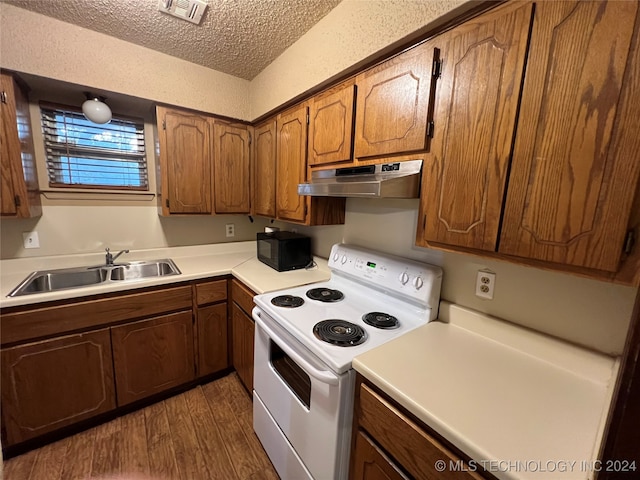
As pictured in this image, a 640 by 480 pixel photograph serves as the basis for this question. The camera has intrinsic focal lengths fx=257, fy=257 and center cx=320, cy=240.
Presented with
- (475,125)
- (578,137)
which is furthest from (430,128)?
(578,137)

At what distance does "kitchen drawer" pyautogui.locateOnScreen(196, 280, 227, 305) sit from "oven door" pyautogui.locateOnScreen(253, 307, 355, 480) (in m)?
0.65

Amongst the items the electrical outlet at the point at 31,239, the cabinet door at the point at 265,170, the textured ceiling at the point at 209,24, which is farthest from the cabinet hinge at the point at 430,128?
the electrical outlet at the point at 31,239

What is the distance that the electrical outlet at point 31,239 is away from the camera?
1.72m

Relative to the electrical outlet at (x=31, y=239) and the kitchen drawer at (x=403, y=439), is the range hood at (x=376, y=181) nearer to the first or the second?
the kitchen drawer at (x=403, y=439)

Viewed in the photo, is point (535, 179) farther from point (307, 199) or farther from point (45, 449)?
point (45, 449)

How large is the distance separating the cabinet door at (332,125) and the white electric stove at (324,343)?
59cm

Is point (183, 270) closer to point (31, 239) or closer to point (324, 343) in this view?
point (31, 239)

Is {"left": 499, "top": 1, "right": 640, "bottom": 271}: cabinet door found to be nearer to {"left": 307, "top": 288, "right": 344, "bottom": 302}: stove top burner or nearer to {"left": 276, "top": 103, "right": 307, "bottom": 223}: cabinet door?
{"left": 307, "top": 288, "right": 344, "bottom": 302}: stove top burner

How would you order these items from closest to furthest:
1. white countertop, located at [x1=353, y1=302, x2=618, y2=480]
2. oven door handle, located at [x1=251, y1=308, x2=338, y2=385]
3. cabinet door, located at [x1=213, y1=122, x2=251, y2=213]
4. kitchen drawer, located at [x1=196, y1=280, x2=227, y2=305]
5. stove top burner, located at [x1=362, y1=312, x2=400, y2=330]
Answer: white countertop, located at [x1=353, y1=302, x2=618, y2=480]
oven door handle, located at [x1=251, y1=308, x2=338, y2=385]
stove top burner, located at [x1=362, y1=312, x2=400, y2=330]
kitchen drawer, located at [x1=196, y1=280, x2=227, y2=305]
cabinet door, located at [x1=213, y1=122, x2=251, y2=213]

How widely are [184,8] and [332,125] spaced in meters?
0.98

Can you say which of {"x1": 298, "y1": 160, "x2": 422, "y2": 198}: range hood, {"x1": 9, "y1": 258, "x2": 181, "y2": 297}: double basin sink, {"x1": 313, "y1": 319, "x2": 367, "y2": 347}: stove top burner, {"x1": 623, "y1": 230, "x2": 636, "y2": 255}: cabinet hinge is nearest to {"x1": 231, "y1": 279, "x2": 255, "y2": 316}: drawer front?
{"x1": 9, "y1": 258, "x2": 181, "y2": 297}: double basin sink

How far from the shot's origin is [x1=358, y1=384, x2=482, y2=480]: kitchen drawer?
670 mm

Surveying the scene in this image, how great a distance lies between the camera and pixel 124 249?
2049 mm

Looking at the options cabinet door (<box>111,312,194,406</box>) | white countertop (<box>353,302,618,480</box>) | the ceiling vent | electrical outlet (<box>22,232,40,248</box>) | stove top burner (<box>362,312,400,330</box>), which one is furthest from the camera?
electrical outlet (<box>22,232,40,248</box>)
